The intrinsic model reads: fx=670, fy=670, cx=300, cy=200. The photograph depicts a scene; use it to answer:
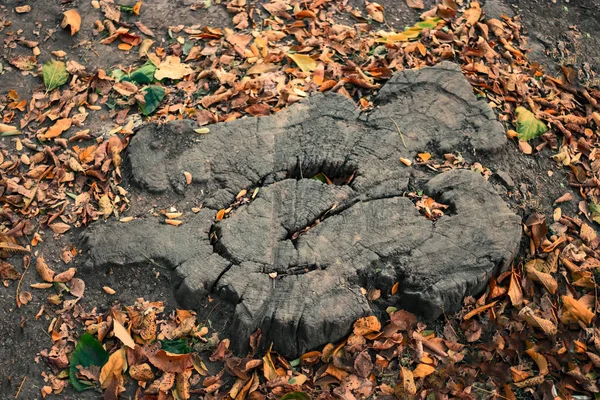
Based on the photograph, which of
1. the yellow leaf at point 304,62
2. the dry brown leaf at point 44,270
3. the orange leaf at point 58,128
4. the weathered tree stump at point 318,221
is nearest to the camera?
the weathered tree stump at point 318,221

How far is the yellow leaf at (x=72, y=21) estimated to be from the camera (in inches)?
151

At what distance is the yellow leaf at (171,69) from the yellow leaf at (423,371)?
6.31 feet

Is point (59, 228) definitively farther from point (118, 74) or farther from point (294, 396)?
point (294, 396)

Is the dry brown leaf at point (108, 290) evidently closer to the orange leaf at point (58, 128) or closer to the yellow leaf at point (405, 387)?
the orange leaf at point (58, 128)

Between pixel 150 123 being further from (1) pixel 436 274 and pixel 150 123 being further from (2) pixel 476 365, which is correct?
(2) pixel 476 365

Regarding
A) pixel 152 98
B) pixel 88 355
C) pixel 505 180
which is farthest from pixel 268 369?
pixel 152 98

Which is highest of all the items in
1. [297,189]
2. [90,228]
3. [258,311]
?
[297,189]

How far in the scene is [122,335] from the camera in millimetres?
2660

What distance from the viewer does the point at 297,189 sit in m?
2.89

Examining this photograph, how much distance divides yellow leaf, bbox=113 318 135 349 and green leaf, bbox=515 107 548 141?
81.5 inches

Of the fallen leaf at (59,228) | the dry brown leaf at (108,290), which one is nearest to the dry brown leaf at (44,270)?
the fallen leaf at (59,228)

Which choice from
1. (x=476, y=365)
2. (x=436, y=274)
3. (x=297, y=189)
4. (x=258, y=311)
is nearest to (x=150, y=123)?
(x=297, y=189)

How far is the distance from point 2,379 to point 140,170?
103cm

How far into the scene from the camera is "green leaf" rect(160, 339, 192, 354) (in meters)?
2.65
